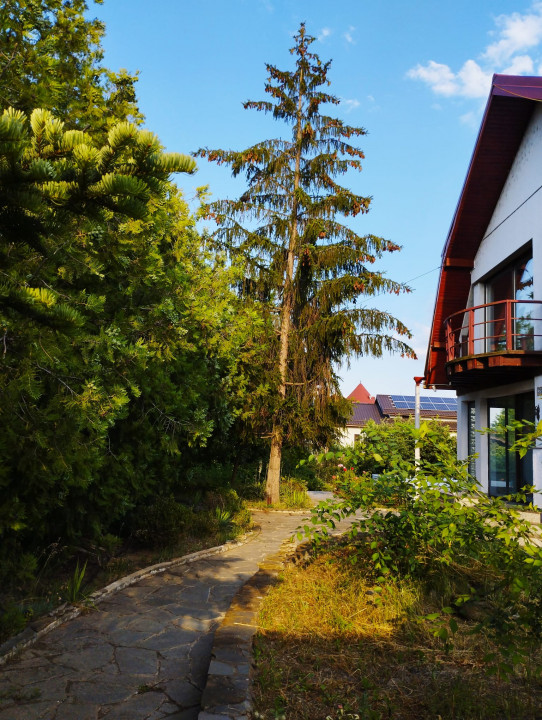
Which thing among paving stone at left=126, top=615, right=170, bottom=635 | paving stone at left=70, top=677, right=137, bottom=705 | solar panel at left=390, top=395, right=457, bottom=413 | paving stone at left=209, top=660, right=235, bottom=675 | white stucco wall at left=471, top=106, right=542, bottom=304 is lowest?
paving stone at left=126, top=615, right=170, bottom=635

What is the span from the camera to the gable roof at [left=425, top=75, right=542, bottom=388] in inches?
503

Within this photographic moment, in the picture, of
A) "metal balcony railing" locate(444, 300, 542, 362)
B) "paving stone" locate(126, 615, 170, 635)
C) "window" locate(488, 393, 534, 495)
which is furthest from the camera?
"window" locate(488, 393, 534, 495)

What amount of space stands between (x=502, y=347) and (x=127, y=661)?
12.2 meters

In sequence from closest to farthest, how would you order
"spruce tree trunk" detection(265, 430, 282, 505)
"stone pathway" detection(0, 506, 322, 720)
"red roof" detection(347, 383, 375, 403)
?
"stone pathway" detection(0, 506, 322, 720) < "spruce tree trunk" detection(265, 430, 282, 505) < "red roof" detection(347, 383, 375, 403)

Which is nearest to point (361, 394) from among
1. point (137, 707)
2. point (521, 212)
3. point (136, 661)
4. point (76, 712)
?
point (521, 212)

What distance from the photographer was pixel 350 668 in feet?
14.1

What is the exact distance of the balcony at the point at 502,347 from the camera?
11.6 meters

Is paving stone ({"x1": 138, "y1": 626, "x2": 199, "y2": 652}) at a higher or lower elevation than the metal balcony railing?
lower

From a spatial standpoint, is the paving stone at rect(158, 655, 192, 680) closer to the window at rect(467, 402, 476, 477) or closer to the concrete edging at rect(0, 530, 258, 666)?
the concrete edging at rect(0, 530, 258, 666)

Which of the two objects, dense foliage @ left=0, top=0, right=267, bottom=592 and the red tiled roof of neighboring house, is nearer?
dense foliage @ left=0, top=0, right=267, bottom=592

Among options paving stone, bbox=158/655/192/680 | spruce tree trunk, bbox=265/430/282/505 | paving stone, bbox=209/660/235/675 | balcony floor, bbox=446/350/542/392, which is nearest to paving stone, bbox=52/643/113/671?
paving stone, bbox=158/655/192/680

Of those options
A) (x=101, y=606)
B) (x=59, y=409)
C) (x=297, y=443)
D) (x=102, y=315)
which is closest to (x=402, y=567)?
(x=101, y=606)

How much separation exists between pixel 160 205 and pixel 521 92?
31.8 ft

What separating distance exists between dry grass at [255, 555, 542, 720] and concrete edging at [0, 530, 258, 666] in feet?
6.96
